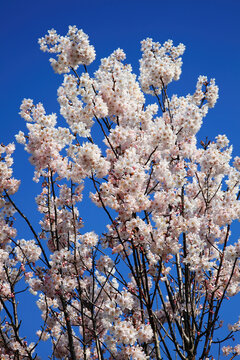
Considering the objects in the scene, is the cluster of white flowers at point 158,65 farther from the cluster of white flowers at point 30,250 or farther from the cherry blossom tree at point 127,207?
the cluster of white flowers at point 30,250

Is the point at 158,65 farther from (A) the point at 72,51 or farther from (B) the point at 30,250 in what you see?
(B) the point at 30,250

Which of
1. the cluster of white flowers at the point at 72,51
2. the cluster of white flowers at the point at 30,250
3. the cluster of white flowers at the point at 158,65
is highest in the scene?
the cluster of white flowers at the point at 158,65

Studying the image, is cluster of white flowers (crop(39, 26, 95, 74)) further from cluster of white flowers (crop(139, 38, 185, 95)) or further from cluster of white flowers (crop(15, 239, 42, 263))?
cluster of white flowers (crop(15, 239, 42, 263))

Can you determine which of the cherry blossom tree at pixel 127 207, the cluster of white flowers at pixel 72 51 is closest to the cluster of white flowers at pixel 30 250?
the cherry blossom tree at pixel 127 207

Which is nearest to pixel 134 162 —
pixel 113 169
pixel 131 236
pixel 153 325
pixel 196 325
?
pixel 113 169

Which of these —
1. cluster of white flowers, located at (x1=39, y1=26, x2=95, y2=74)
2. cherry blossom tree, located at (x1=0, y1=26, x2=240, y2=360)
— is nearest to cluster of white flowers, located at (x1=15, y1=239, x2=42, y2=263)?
cherry blossom tree, located at (x1=0, y1=26, x2=240, y2=360)

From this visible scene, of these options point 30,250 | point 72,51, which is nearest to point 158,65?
point 72,51

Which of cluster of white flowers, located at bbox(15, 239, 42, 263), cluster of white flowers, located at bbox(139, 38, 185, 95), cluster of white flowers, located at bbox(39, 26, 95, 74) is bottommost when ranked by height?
cluster of white flowers, located at bbox(15, 239, 42, 263)

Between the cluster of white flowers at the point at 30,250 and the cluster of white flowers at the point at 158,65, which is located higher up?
the cluster of white flowers at the point at 158,65

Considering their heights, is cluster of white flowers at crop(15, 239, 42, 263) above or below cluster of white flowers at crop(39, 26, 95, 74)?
below

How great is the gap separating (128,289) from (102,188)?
1529 millimetres

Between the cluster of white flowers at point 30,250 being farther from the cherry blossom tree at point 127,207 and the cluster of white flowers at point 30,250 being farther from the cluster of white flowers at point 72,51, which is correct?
the cluster of white flowers at point 72,51

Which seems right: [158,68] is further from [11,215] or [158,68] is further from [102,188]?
[11,215]

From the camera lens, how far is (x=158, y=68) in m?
7.27
